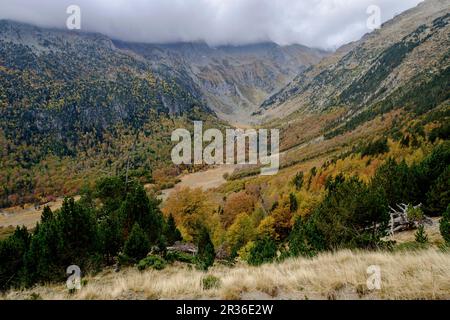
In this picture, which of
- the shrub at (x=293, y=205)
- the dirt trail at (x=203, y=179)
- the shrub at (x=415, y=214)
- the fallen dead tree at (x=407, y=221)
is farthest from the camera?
the dirt trail at (x=203, y=179)

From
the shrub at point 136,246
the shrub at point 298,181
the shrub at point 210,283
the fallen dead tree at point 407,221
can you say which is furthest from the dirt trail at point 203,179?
the shrub at point 210,283

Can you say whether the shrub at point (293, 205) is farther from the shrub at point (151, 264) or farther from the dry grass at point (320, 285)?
the dry grass at point (320, 285)

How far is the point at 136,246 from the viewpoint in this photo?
20938 millimetres

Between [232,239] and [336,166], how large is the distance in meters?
42.9

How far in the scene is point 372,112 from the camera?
7303 inches

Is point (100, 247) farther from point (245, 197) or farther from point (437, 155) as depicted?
point (245, 197)

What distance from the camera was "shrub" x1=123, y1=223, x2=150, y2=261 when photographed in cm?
2091

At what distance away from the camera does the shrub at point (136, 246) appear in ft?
68.6

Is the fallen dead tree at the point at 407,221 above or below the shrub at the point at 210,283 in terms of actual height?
below

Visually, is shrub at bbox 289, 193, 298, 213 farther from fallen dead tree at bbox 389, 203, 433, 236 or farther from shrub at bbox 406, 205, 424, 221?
shrub at bbox 406, 205, 424, 221

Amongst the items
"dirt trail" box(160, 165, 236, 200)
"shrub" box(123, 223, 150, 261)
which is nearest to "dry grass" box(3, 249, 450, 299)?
"shrub" box(123, 223, 150, 261)

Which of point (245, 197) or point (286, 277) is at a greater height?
point (286, 277)
